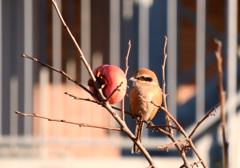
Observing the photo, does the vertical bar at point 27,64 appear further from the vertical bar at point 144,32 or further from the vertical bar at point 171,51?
the vertical bar at point 171,51

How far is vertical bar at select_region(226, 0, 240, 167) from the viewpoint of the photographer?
245 cm

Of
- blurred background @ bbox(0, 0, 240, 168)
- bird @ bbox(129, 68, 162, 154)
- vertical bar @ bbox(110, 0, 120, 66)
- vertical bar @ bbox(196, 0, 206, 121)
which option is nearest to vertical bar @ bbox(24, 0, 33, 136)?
blurred background @ bbox(0, 0, 240, 168)

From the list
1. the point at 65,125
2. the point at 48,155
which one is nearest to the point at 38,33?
the point at 65,125

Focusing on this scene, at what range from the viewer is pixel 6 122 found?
3.36m

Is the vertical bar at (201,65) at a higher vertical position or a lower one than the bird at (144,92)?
higher

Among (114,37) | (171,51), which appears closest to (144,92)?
(171,51)

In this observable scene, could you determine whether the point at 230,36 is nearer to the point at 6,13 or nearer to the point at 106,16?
the point at 6,13

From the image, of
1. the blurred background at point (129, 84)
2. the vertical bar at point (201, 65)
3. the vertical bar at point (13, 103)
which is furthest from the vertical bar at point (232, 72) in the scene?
the vertical bar at point (13, 103)

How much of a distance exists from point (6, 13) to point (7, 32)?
13 cm

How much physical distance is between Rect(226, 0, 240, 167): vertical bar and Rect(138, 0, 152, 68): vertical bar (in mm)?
418

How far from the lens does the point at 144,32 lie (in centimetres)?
258

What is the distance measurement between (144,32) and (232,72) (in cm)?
50

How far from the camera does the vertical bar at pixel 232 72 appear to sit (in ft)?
8.02

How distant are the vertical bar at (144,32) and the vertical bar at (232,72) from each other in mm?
418
